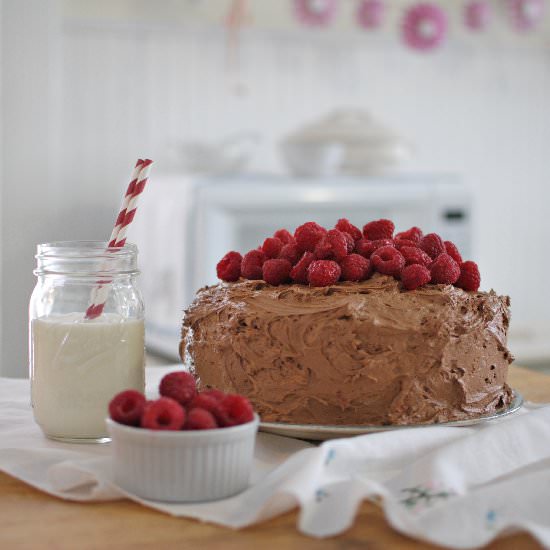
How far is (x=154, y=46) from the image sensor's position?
3307mm

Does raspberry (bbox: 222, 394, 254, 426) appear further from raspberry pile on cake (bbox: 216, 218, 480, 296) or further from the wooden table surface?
raspberry pile on cake (bbox: 216, 218, 480, 296)

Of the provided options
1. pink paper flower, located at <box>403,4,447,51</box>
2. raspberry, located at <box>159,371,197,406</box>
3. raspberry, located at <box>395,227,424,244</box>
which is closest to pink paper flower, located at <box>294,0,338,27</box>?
pink paper flower, located at <box>403,4,447,51</box>

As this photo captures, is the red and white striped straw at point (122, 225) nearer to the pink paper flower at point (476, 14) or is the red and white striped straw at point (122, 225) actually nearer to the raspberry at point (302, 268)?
the raspberry at point (302, 268)

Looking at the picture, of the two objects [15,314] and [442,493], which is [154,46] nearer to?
[15,314]

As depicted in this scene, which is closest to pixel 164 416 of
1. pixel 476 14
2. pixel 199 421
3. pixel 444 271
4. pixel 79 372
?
pixel 199 421

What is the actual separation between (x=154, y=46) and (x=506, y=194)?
64.3 inches

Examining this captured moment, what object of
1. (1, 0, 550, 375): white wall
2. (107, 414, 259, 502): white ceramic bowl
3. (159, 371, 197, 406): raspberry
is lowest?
(107, 414, 259, 502): white ceramic bowl

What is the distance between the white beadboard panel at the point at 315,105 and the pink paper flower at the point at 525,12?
0.14 metres

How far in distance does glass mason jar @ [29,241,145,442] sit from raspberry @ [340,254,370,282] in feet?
0.86

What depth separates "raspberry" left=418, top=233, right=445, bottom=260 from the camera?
4.06 ft

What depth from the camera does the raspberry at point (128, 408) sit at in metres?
0.90

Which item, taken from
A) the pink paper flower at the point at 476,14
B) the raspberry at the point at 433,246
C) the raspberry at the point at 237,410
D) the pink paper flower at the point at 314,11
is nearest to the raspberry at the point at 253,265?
the raspberry at the point at 433,246

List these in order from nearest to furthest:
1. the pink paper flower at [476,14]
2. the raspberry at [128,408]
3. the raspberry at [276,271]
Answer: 1. the raspberry at [128,408]
2. the raspberry at [276,271]
3. the pink paper flower at [476,14]

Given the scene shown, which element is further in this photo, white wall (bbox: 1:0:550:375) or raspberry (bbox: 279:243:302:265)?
white wall (bbox: 1:0:550:375)
